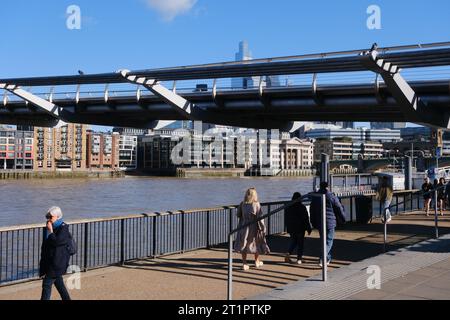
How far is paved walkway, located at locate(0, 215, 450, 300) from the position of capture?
306 inches

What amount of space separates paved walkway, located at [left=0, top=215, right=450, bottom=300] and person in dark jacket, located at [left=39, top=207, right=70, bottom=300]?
751 millimetres

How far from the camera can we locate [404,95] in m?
15.3

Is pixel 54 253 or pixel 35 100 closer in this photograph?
pixel 54 253

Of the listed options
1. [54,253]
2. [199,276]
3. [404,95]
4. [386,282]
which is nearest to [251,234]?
[199,276]

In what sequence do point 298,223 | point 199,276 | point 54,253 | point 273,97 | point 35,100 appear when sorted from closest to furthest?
point 54,253 → point 199,276 → point 298,223 → point 273,97 → point 35,100

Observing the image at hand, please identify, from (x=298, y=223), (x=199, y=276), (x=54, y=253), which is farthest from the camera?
(x=298, y=223)

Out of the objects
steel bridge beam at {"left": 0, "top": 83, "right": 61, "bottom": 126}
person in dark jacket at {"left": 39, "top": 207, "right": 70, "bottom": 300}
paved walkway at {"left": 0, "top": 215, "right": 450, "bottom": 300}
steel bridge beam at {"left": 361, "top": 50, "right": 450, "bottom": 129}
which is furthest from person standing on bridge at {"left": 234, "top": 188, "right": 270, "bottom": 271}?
steel bridge beam at {"left": 0, "top": 83, "right": 61, "bottom": 126}

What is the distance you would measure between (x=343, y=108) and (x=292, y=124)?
4.85 m

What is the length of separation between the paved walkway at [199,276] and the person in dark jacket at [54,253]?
0.75 metres

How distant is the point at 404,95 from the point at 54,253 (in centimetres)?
1105

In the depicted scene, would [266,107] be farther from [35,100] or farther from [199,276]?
[199,276]

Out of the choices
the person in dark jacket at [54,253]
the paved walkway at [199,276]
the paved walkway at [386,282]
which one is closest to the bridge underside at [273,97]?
the paved walkway at [199,276]

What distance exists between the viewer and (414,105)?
15.8 metres

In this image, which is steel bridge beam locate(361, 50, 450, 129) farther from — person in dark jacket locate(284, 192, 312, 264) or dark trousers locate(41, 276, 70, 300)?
dark trousers locate(41, 276, 70, 300)
